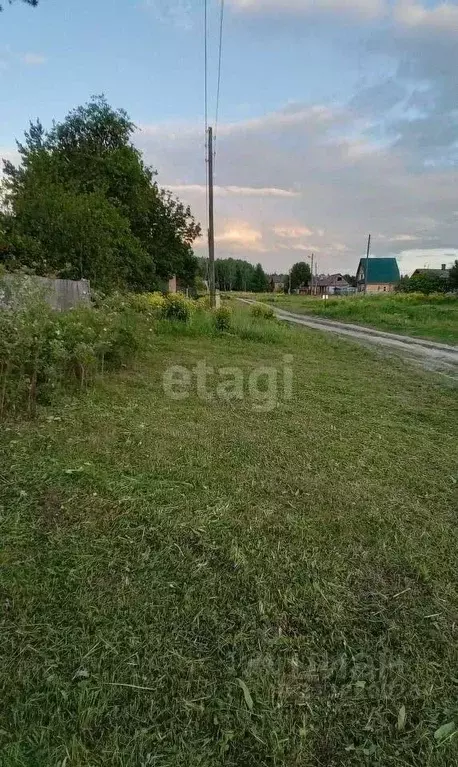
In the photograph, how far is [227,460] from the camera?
9.78ft

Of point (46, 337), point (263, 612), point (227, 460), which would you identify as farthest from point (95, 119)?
point (263, 612)

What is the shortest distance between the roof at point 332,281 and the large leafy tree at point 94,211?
52.0 metres

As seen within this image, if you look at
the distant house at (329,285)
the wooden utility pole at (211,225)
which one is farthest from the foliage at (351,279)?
the wooden utility pole at (211,225)

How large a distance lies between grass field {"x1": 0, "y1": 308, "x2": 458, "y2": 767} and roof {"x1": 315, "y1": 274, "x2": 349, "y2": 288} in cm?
7773

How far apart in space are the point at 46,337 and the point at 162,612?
2910mm

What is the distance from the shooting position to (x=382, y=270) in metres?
61.7

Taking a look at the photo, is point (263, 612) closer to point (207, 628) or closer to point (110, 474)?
point (207, 628)

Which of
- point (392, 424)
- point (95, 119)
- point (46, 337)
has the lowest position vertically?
point (392, 424)

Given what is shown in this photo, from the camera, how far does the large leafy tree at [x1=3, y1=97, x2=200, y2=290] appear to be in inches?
401

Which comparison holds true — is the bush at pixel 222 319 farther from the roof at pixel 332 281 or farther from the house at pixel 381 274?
the roof at pixel 332 281

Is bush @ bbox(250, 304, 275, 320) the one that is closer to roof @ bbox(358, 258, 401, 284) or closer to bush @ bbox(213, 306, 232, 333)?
bush @ bbox(213, 306, 232, 333)

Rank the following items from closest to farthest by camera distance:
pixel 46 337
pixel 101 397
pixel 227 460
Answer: pixel 227 460 < pixel 46 337 < pixel 101 397

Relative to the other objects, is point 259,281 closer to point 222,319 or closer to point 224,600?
point 222,319

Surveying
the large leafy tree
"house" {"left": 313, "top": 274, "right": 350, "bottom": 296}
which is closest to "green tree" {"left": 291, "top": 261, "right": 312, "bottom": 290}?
"house" {"left": 313, "top": 274, "right": 350, "bottom": 296}
